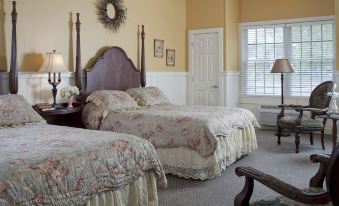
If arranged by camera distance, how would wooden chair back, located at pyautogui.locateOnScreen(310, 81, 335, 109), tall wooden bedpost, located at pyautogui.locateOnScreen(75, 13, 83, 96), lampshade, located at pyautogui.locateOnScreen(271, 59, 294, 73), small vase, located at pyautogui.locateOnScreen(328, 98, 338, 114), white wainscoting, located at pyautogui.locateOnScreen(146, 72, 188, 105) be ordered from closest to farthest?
tall wooden bedpost, located at pyautogui.locateOnScreen(75, 13, 83, 96)
small vase, located at pyautogui.locateOnScreen(328, 98, 338, 114)
wooden chair back, located at pyautogui.locateOnScreen(310, 81, 335, 109)
lampshade, located at pyautogui.locateOnScreen(271, 59, 294, 73)
white wainscoting, located at pyautogui.locateOnScreen(146, 72, 188, 105)

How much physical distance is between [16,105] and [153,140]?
1.54 m

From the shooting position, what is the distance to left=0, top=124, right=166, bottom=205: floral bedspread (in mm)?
1946

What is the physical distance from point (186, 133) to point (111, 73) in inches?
73.1

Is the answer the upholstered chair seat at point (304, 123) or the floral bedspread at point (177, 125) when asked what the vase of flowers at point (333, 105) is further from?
the floral bedspread at point (177, 125)

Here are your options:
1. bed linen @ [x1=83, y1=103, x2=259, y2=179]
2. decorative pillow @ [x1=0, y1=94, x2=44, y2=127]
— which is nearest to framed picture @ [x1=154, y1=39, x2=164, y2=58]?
bed linen @ [x1=83, y1=103, x2=259, y2=179]

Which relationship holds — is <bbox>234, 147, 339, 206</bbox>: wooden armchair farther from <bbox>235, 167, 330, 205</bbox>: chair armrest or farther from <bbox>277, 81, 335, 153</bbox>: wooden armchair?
<bbox>277, 81, 335, 153</bbox>: wooden armchair

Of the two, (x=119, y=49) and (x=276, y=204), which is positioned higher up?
(x=119, y=49)

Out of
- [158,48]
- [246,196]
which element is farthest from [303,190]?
[158,48]

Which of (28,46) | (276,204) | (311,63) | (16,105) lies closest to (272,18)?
(311,63)

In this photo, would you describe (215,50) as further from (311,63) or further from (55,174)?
(55,174)

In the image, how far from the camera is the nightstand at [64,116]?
4186 millimetres

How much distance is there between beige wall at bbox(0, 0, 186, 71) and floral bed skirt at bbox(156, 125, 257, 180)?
188cm

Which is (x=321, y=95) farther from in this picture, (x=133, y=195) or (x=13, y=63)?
(x=13, y=63)

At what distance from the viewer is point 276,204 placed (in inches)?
76.6
